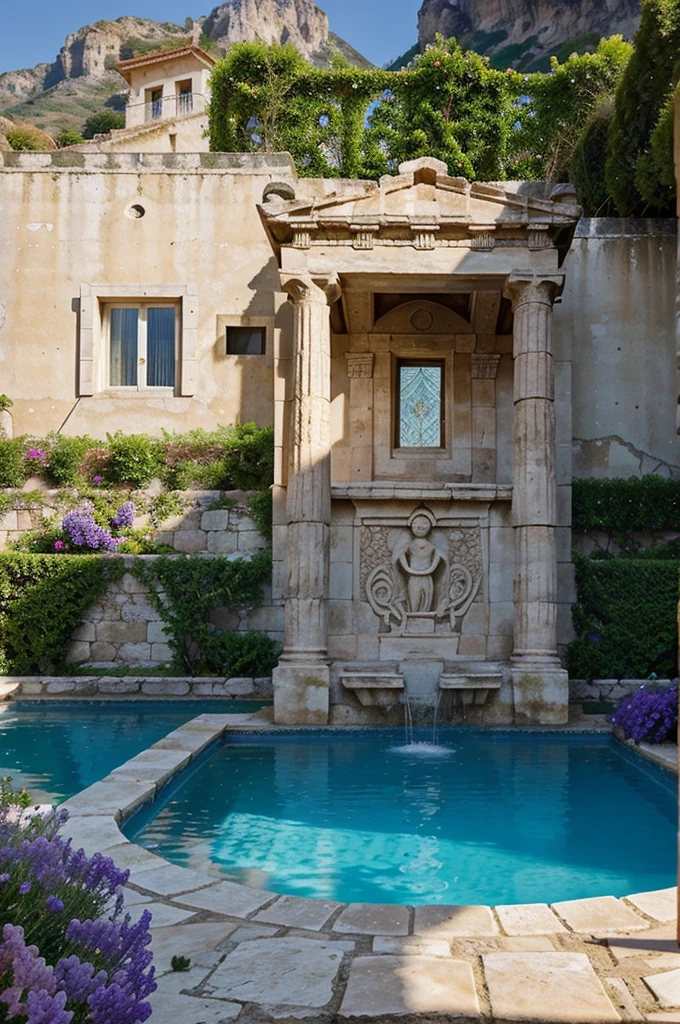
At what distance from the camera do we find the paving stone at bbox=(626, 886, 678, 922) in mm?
3873

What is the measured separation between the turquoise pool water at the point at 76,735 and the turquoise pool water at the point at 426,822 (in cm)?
87

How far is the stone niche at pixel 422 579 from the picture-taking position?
10188mm

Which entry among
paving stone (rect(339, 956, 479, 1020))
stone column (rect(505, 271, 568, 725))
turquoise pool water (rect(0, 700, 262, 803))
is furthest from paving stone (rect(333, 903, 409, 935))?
stone column (rect(505, 271, 568, 725))

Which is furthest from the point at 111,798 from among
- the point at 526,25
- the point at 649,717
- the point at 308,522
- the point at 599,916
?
the point at 526,25

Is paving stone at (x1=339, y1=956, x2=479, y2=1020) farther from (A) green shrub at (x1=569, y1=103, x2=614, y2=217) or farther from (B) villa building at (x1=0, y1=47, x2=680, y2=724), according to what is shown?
(A) green shrub at (x1=569, y1=103, x2=614, y2=217)

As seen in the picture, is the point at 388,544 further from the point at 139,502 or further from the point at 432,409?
the point at 139,502

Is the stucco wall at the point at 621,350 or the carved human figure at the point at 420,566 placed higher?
the stucco wall at the point at 621,350

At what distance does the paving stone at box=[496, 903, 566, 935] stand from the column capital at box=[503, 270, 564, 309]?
7.24 m

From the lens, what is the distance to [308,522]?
31.3 feet

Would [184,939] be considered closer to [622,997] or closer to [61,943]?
[61,943]

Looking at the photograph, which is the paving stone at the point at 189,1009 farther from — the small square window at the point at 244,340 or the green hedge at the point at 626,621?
the small square window at the point at 244,340

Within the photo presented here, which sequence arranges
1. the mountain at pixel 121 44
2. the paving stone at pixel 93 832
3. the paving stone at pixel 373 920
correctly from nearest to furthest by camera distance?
the paving stone at pixel 373 920 → the paving stone at pixel 93 832 → the mountain at pixel 121 44

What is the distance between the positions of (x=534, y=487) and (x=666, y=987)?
277 inches

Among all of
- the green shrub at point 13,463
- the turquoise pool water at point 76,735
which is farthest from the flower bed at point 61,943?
the green shrub at point 13,463
